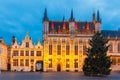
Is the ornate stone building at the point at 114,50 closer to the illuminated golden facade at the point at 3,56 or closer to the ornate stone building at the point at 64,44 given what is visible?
the ornate stone building at the point at 64,44

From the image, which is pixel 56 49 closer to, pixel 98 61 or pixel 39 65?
pixel 39 65

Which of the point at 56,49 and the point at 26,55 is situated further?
the point at 26,55

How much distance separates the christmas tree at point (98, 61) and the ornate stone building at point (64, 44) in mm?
35432

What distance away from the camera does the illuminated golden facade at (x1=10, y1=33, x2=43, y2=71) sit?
9131 cm

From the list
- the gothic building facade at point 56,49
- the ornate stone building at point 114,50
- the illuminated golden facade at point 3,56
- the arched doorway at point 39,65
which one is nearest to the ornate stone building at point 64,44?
the gothic building facade at point 56,49

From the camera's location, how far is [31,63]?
92062 millimetres

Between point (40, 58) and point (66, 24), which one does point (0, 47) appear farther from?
point (66, 24)

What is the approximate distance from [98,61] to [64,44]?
3802cm

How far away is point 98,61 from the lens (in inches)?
2122

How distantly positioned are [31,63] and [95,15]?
25.0 metres

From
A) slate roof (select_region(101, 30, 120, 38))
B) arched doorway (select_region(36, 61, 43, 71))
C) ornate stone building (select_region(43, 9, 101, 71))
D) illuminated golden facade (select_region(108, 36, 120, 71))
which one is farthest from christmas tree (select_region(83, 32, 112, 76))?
arched doorway (select_region(36, 61, 43, 71))

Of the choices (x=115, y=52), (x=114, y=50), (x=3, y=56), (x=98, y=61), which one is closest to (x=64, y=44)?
(x=114, y=50)

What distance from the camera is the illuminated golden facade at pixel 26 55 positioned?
300 ft

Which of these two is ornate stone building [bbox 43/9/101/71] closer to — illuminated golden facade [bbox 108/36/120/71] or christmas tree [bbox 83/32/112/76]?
illuminated golden facade [bbox 108/36/120/71]
